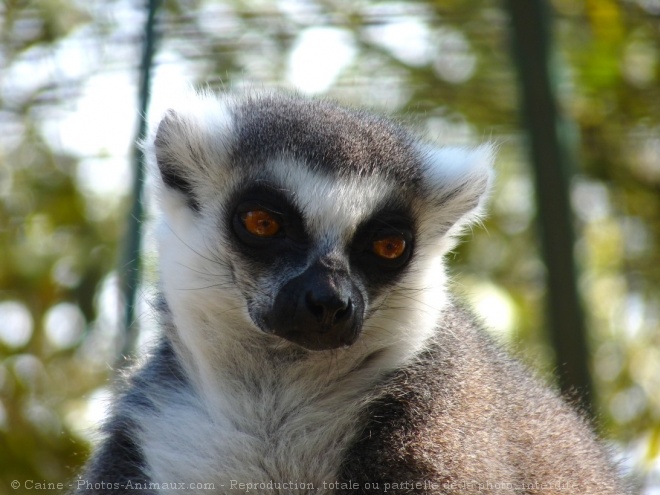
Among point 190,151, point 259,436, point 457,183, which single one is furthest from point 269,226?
point 457,183

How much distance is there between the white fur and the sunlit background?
690mm

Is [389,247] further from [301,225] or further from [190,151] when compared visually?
[190,151]

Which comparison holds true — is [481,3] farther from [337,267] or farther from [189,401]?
[189,401]

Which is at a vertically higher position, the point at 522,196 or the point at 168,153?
the point at 168,153

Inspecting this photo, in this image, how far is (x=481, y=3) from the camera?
3871mm

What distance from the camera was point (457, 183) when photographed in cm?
265

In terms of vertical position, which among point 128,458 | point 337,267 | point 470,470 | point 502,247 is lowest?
point 502,247

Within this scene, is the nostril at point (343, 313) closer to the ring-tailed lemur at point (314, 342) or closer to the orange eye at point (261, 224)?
the ring-tailed lemur at point (314, 342)

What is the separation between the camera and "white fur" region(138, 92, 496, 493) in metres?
2.19

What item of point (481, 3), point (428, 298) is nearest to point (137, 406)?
point (428, 298)

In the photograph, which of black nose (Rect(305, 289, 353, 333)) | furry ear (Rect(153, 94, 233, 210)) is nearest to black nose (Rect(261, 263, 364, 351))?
black nose (Rect(305, 289, 353, 333))

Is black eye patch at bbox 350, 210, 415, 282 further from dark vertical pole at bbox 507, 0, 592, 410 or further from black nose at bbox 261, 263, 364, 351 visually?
dark vertical pole at bbox 507, 0, 592, 410

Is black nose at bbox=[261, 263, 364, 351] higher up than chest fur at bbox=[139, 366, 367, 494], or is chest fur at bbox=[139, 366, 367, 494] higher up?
black nose at bbox=[261, 263, 364, 351]

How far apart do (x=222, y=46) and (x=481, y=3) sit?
3.98 feet
